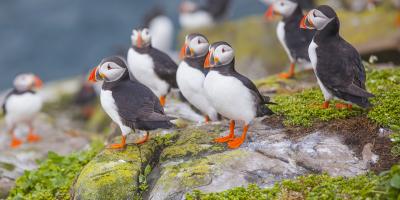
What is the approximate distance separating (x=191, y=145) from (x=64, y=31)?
19.6 m

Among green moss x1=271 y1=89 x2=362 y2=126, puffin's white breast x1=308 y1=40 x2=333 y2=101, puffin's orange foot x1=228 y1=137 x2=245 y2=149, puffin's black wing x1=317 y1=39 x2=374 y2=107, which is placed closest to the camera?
puffin's orange foot x1=228 y1=137 x2=245 y2=149

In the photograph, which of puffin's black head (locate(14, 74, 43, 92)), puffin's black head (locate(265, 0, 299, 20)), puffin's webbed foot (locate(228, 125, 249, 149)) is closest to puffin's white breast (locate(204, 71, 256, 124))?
puffin's webbed foot (locate(228, 125, 249, 149))

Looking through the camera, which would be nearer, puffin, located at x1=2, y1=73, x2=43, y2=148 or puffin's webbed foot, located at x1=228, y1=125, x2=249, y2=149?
puffin's webbed foot, located at x1=228, y1=125, x2=249, y2=149

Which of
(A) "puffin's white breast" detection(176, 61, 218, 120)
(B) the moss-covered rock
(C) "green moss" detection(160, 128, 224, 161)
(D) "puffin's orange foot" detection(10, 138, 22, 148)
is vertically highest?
(A) "puffin's white breast" detection(176, 61, 218, 120)

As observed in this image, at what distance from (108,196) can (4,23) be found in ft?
70.6

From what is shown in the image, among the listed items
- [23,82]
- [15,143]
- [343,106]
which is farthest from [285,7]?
[15,143]

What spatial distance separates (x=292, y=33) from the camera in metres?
9.85

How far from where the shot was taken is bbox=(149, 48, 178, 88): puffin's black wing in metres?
9.31

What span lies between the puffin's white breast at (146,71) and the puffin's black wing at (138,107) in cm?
191

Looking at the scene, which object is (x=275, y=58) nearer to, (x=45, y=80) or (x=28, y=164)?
(x=28, y=164)

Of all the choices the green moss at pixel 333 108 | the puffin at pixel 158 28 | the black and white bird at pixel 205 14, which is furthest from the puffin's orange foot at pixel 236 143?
the puffin at pixel 158 28

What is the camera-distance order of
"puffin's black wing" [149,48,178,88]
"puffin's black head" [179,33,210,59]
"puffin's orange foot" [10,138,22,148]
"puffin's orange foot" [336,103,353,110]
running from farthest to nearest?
"puffin's orange foot" [10,138,22,148] < "puffin's black wing" [149,48,178,88] < "puffin's black head" [179,33,210,59] < "puffin's orange foot" [336,103,353,110]

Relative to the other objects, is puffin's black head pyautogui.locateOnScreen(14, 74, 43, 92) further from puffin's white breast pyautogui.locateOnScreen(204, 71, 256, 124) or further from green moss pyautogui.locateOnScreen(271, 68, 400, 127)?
puffin's white breast pyautogui.locateOnScreen(204, 71, 256, 124)

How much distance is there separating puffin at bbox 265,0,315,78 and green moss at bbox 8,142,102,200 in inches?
134
